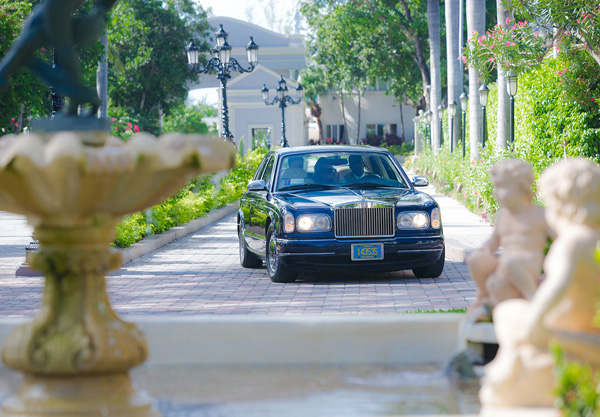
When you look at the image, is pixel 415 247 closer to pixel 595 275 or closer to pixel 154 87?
pixel 595 275

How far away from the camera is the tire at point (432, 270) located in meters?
11.5

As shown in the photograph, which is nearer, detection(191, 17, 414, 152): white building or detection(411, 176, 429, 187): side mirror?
detection(411, 176, 429, 187): side mirror

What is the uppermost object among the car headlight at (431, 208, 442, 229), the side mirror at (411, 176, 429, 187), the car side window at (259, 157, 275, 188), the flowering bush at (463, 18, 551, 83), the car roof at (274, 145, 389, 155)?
the flowering bush at (463, 18, 551, 83)

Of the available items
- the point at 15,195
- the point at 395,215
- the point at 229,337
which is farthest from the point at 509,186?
the point at 395,215

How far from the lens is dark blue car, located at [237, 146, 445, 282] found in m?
10.9

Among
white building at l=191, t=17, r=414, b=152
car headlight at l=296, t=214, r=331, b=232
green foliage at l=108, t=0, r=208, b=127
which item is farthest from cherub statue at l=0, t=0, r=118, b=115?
white building at l=191, t=17, r=414, b=152

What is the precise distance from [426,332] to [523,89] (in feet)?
52.7

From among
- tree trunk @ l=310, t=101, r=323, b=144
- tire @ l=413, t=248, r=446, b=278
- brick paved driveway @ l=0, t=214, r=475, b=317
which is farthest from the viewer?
tree trunk @ l=310, t=101, r=323, b=144

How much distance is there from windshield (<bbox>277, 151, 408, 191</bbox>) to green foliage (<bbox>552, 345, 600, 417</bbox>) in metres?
8.65

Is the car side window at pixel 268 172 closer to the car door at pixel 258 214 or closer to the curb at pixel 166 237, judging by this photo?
the car door at pixel 258 214

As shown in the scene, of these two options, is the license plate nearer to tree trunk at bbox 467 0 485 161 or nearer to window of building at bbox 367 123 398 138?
tree trunk at bbox 467 0 485 161

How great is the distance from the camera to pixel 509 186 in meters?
4.41

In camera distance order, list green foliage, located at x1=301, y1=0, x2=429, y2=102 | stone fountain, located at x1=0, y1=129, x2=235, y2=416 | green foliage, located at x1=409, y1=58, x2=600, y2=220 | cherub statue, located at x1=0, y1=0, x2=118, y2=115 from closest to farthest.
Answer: stone fountain, located at x1=0, y1=129, x2=235, y2=416
cherub statue, located at x1=0, y1=0, x2=118, y2=115
green foliage, located at x1=409, y1=58, x2=600, y2=220
green foliage, located at x1=301, y1=0, x2=429, y2=102

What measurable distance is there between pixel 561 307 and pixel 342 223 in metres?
7.45
